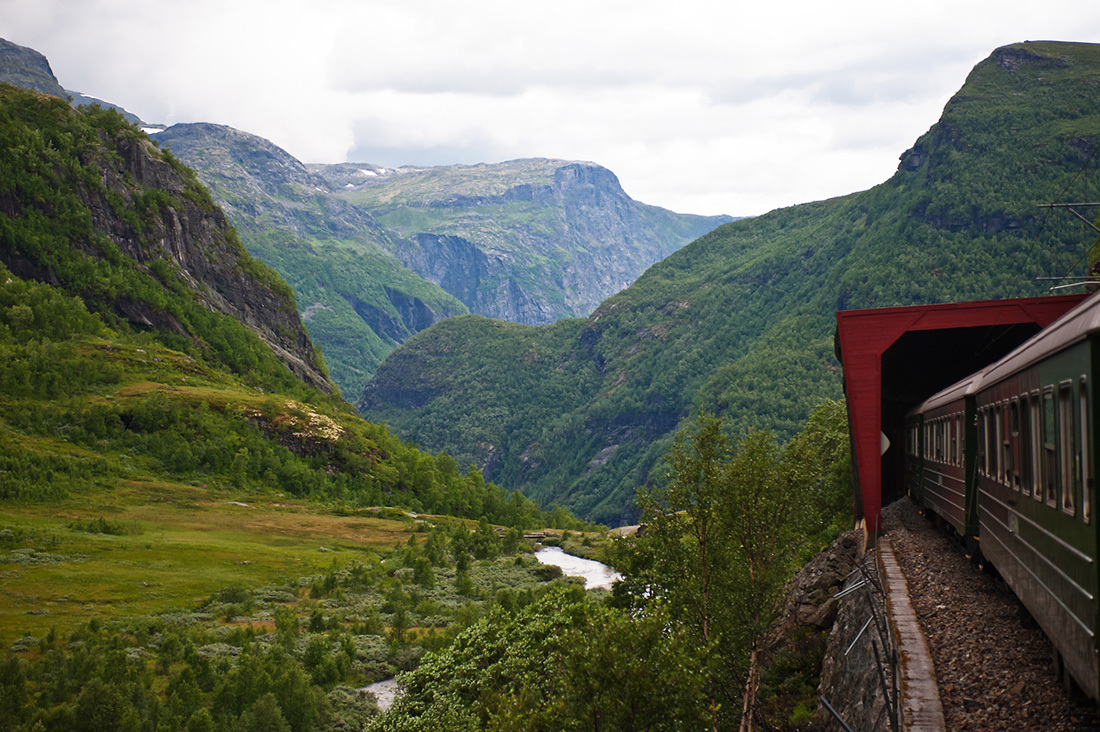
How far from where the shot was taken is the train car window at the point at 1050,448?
11133 mm

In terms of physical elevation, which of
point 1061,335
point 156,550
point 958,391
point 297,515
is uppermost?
point 1061,335

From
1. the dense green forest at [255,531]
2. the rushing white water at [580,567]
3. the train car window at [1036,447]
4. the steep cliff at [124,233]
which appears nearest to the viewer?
the train car window at [1036,447]

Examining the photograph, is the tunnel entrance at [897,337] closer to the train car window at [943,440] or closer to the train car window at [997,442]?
the train car window at [943,440]

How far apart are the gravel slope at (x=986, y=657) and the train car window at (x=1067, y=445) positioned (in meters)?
2.88

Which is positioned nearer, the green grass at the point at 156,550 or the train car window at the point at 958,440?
the train car window at the point at 958,440

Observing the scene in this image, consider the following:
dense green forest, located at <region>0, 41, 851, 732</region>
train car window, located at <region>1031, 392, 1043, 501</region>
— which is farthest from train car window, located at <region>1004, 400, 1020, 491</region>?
dense green forest, located at <region>0, 41, 851, 732</region>

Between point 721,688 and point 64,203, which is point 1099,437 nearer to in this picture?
point 721,688

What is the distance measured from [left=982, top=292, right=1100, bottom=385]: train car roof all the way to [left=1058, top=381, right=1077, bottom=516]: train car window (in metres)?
0.61

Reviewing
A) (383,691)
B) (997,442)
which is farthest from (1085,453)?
(383,691)

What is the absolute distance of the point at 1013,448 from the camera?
14391mm

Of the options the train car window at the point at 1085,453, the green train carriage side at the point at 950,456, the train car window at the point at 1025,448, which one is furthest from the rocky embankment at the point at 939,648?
the train car window at the point at 1085,453

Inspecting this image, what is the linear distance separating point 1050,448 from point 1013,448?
319cm

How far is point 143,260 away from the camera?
164 m

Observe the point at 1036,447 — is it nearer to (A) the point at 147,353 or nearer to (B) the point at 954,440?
(B) the point at 954,440
